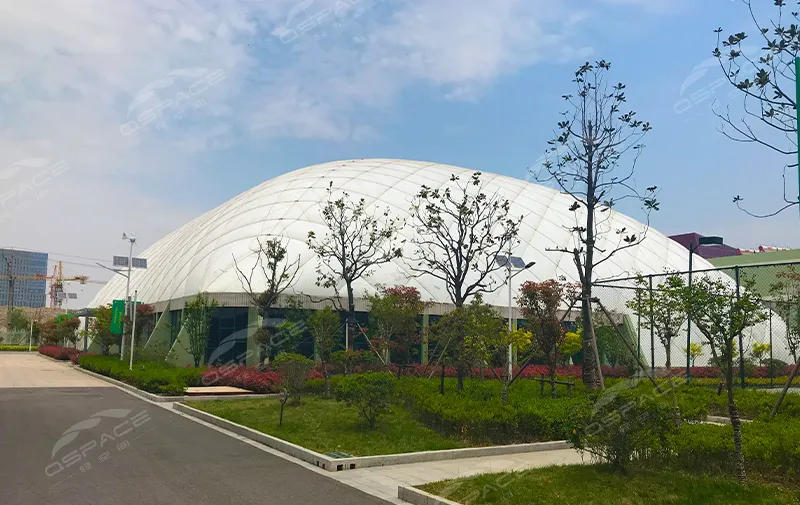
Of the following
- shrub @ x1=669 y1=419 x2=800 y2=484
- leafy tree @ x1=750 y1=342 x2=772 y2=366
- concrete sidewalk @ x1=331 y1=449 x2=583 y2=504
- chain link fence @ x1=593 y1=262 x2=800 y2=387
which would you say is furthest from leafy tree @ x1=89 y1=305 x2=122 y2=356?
shrub @ x1=669 y1=419 x2=800 y2=484

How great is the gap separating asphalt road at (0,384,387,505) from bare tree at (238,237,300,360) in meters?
12.9

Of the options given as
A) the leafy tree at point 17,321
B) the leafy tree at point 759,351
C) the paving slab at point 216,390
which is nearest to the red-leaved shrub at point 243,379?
the paving slab at point 216,390

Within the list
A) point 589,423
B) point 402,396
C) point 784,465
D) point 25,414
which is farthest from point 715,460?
point 25,414

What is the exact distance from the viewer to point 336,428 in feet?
48.5

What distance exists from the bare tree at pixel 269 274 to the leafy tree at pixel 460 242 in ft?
20.5

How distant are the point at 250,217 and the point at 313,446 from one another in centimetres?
2705

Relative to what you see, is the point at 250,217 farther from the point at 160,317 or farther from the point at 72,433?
the point at 72,433

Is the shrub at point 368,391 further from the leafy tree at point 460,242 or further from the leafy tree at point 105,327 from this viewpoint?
the leafy tree at point 105,327

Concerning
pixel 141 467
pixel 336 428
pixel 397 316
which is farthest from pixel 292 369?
pixel 141 467

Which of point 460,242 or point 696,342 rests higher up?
point 460,242

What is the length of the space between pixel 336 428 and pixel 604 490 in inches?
294

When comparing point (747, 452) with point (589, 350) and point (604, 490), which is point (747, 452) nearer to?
point (604, 490)

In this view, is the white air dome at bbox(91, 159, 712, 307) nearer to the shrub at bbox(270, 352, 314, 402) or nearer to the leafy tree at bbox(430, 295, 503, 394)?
the leafy tree at bbox(430, 295, 503, 394)

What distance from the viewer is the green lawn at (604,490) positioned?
818 centimetres
